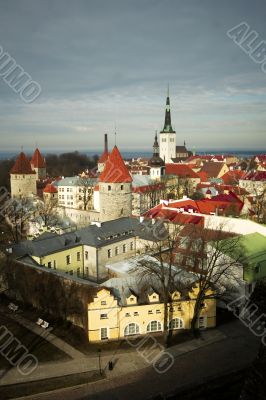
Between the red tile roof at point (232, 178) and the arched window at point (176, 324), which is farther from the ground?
the red tile roof at point (232, 178)

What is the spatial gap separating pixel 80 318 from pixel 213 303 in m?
6.98

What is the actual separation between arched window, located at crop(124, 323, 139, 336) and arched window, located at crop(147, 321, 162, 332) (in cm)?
61

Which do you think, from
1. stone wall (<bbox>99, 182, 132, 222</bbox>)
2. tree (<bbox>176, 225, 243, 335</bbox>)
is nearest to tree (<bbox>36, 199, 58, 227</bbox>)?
stone wall (<bbox>99, 182, 132, 222</bbox>)

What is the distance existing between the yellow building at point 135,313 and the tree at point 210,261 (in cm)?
48

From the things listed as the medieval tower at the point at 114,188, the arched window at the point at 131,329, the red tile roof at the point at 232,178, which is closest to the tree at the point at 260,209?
the medieval tower at the point at 114,188

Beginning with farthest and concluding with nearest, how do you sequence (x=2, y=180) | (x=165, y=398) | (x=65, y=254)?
(x=2, y=180) → (x=65, y=254) → (x=165, y=398)

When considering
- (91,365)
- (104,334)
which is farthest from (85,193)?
(91,365)

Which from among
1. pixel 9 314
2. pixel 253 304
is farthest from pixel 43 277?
pixel 253 304

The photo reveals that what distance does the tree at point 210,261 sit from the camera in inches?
770

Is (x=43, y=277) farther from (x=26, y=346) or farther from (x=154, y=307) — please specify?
(x=154, y=307)

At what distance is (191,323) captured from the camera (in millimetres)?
19312

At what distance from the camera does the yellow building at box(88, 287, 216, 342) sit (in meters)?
18.3

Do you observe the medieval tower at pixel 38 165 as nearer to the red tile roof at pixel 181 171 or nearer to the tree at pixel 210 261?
the red tile roof at pixel 181 171

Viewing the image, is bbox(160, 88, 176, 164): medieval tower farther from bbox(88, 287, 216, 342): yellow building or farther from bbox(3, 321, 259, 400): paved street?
bbox(3, 321, 259, 400): paved street
